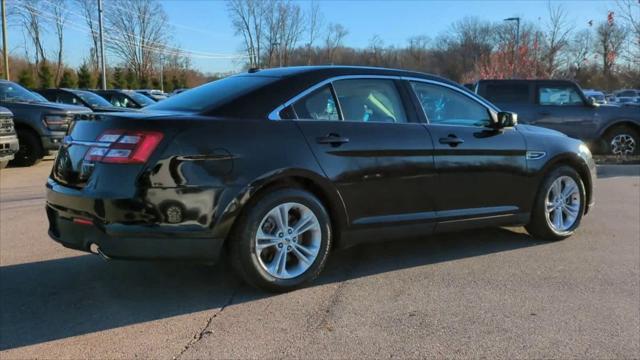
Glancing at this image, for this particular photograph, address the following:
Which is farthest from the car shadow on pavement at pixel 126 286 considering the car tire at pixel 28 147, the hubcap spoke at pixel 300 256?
the car tire at pixel 28 147

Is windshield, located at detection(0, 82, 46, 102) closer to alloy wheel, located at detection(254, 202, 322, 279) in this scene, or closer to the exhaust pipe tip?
the exhaust pipe tip

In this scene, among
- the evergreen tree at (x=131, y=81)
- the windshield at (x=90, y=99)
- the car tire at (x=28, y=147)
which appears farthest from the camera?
the evergreen tree at (x=131, y=81)

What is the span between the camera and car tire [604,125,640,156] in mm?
13562

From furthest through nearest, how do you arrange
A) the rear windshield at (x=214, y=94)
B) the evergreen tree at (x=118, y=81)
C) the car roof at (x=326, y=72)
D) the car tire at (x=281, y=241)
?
the evergreen tree at (x=118, y=81)
the car roof at (x=326, y=72)
the rear windshield at (x=214, y=94)
the car tire at (x=281, y=241)

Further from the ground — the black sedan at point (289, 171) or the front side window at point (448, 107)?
the front side window at point (448, 107)

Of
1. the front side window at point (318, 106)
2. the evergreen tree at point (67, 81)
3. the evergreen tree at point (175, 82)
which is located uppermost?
the evergreen tree at point (175, 82)

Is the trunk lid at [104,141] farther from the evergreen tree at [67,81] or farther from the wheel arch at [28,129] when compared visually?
the evergreen tree at [67,81]

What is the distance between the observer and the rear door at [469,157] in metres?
5.11

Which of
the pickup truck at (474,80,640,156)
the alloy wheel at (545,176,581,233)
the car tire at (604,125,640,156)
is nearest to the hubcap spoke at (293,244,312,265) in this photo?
the alloy wheel at (545,176,581,233)

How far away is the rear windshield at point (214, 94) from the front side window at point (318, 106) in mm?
305

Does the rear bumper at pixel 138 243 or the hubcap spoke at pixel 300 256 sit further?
the hubcap spoke at pixel 300 256

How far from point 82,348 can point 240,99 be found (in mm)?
1928

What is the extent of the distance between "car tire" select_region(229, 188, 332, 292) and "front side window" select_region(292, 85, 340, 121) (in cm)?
59

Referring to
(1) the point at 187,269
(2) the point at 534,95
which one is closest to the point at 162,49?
(2) the point at 534,95
